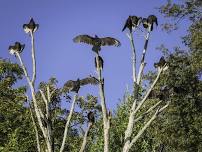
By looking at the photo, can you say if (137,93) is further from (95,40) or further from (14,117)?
(14,117)

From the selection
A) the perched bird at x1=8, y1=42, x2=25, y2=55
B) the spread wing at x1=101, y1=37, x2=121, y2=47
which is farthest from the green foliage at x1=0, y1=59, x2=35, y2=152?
the spread wing at x1=101, y1=37, x2=121, y2=47

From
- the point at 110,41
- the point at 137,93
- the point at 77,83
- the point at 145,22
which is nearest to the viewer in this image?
the point at 110,41

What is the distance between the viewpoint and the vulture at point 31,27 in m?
18.2

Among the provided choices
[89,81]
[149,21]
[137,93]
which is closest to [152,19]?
A: [149,21]

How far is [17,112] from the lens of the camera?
152 feet

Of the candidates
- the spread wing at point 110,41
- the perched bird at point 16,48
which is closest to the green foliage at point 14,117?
the perched bird at point 16,48

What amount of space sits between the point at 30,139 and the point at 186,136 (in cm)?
1525

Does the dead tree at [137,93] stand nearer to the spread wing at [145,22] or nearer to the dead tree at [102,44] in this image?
the spread wing at [145,22]

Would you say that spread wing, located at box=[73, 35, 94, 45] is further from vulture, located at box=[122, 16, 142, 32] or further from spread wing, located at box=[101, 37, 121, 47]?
vulture, located at box=[122, 16, 142, 32]

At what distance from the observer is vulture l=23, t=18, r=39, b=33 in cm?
1815

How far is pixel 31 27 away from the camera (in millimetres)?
18172

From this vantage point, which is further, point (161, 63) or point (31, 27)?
point (161, 63)

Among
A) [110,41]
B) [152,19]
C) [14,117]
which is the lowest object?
[110,41]

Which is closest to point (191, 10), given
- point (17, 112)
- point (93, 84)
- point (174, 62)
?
point (174, 62)
